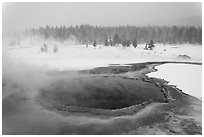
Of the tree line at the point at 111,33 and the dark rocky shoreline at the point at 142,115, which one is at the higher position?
the tree line at the point at 111,33

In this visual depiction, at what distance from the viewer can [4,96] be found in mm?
15555

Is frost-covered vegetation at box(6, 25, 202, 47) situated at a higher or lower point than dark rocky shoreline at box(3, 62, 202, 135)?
higher

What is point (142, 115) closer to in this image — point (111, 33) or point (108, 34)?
point (108, 34)

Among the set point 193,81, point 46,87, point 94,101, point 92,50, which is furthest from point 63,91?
point 92,50

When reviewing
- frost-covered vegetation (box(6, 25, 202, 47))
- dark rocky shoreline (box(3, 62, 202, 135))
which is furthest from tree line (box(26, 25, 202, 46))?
dark rocky shoreline (box(3, 62, 202, 135))

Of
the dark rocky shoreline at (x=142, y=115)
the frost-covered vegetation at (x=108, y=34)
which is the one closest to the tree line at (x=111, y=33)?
the frost-covered vegetation at (x=108, y=34)

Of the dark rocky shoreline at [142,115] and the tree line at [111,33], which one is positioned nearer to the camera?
the dark rocky shoreline at [142,115]

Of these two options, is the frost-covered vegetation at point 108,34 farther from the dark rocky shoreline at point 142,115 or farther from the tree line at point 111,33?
the dark rocky shoreline at point 142,115

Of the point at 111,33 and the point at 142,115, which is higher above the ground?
the point at 111,33

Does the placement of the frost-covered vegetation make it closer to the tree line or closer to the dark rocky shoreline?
the tree line

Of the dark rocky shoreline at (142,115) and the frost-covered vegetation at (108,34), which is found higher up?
the frost-covered vegetation at (108,34)

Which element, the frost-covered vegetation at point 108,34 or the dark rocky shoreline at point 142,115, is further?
the frost-covered vegetation at point 108,34

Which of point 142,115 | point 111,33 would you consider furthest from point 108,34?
point 142,115

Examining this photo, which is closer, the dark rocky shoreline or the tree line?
the dark rocky shoreline
